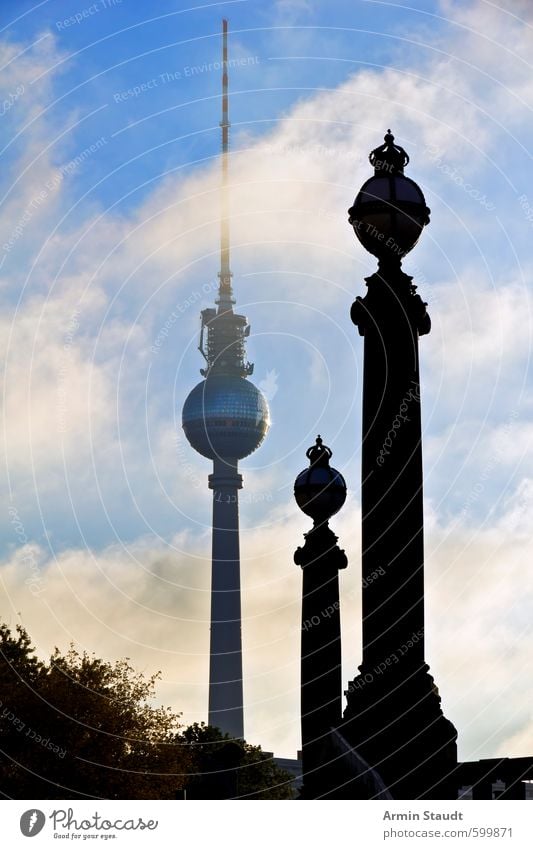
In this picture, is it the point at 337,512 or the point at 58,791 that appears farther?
the point at 58,791

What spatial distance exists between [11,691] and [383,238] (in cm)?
5791

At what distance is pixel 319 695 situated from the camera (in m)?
22.5

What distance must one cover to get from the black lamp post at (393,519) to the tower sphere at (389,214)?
0.01 m

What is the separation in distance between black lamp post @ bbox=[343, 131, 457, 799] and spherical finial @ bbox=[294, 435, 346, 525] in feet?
11.1

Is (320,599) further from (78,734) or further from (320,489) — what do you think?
(78,734)

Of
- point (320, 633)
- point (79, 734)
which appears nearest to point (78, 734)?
point (79, 734)

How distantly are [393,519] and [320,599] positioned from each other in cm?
508

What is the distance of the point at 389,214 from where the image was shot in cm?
1811

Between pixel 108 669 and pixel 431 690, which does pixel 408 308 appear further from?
pixel 108 669
